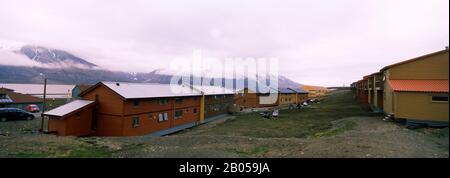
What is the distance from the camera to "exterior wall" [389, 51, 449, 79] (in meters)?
26.0

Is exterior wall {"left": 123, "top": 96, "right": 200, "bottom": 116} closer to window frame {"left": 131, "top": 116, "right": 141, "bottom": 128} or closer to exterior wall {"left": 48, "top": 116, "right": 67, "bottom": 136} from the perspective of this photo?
window frame {"left": 131, "top": 116, "right": 141, "bottom": 128}

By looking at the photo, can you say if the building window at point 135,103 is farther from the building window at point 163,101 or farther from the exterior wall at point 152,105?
the building window at point 163,101

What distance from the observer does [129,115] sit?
2941 centimetres

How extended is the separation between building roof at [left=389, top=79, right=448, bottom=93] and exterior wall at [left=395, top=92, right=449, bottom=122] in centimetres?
48

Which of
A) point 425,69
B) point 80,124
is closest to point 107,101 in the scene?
→ point 80,124

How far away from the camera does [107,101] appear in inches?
1176

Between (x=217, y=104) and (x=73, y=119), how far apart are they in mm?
30024

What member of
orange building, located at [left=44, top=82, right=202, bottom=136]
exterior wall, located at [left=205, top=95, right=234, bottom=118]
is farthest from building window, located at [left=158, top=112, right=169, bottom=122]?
exterior wall, located at [left=205, top=95, right=234, bottom=118]

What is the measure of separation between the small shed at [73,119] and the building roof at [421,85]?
32981 millimetres

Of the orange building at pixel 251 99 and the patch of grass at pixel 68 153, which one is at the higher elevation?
the orange building at pixel 251 99

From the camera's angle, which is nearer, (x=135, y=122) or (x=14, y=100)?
(x=135, y=122)

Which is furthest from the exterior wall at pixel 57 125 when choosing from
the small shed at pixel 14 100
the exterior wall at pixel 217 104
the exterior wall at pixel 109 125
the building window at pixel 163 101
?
the small shed at pixel 14 100

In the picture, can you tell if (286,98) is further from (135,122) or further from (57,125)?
(57,125)

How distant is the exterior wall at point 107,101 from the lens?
28.8 metres
